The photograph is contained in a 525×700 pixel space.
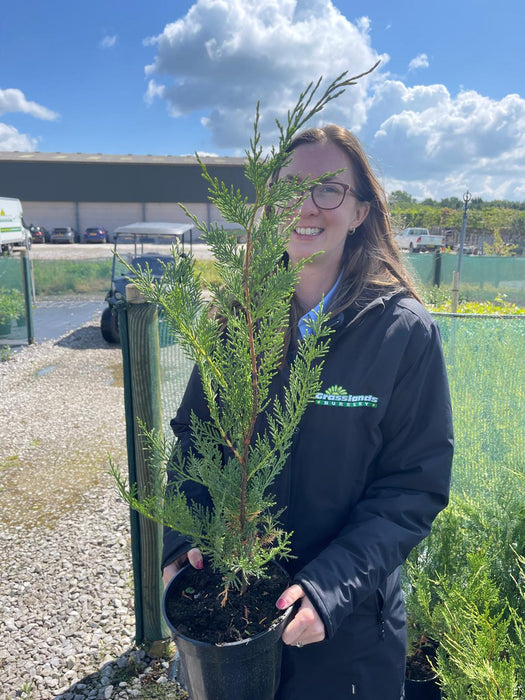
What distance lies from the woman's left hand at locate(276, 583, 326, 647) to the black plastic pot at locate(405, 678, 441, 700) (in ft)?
4.90

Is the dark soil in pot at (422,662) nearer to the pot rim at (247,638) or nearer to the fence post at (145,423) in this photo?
the fence post at (145,423)

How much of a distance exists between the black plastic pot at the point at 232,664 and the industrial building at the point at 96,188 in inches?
1841

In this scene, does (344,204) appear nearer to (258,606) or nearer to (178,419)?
(178,419)

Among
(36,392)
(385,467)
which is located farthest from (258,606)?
(36,392)

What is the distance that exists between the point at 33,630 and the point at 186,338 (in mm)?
3059

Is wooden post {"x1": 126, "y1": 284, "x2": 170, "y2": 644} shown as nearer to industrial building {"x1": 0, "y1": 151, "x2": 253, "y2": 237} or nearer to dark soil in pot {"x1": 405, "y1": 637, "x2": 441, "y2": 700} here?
dark soil in pot {"x1": 405, "y1": 637, "x2": 441, "y2": 700}

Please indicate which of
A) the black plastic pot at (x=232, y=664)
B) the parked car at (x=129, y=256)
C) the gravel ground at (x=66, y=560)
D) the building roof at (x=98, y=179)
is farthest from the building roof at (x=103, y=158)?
the black plastic pot at (x=232, y=664)

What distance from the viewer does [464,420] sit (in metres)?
3.21

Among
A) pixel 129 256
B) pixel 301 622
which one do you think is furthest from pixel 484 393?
pixel 129 256

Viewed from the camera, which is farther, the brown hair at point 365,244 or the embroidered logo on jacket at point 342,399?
the brown hair at point 365,244

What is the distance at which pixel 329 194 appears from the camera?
5.52 feet

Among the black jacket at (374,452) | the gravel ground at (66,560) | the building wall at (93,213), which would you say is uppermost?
the building wall at (93,213)

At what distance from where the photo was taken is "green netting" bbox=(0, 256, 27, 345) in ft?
36.2

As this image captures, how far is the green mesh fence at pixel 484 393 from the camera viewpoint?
10.3 ft
